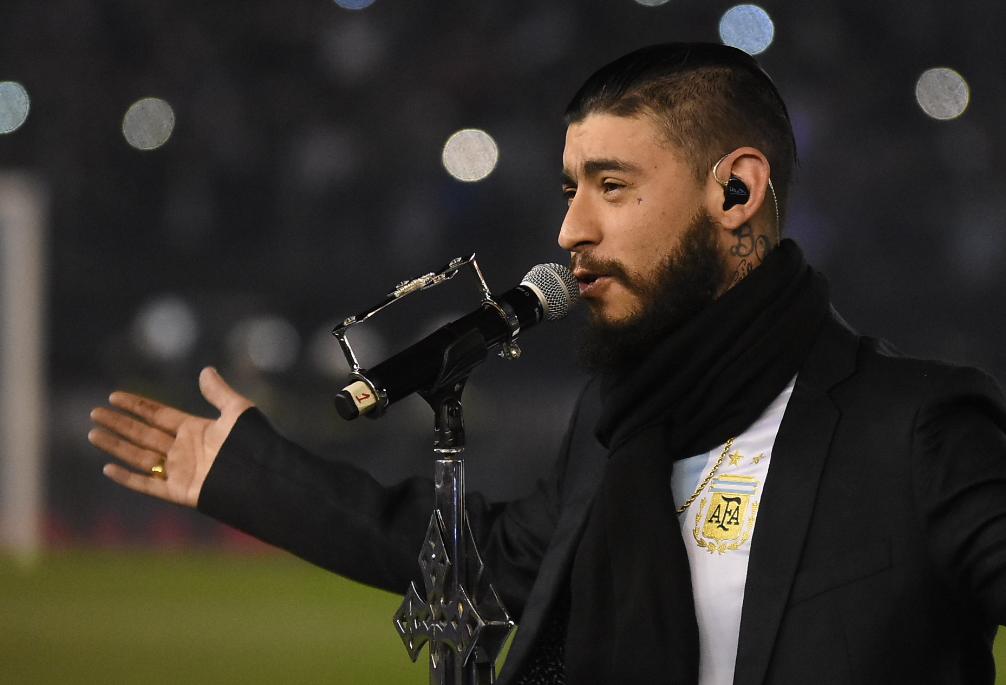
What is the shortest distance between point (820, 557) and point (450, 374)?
444mm

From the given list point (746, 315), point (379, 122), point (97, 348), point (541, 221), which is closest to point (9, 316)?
point (97, 348)

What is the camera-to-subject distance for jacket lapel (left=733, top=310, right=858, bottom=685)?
1264 mm

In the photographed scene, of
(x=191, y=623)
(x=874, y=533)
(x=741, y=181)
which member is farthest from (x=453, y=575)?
(x=191, y=623)

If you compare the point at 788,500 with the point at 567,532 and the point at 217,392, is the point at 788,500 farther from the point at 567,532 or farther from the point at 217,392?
the point at 217,392

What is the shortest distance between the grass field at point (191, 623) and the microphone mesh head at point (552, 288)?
A: 2.53 m

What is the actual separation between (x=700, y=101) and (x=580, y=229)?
220 millimetres

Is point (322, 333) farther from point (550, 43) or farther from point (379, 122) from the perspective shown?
point (550, 43)

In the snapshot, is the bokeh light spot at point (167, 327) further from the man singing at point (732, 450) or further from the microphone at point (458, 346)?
the microphone at point (458, 346)

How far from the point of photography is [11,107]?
200 inches

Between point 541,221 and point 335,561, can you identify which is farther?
point 541,221

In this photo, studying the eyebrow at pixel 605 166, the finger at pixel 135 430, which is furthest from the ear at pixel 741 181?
the finger at pixel 135 430

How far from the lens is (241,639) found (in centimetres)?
398

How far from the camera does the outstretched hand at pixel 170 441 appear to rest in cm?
168

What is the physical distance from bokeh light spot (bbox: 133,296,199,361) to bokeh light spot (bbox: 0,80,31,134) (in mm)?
997
